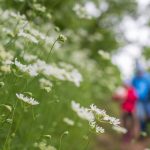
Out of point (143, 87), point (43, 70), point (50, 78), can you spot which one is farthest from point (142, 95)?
point (43, 70)

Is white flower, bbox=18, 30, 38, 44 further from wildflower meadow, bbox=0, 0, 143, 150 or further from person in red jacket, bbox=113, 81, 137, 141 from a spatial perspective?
person in red jacket, bbox=113, 81, 137, 141

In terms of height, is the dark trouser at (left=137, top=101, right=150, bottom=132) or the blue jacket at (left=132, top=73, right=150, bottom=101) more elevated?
the blue jacket at (left=132, top=73, right=150, bottom=101)

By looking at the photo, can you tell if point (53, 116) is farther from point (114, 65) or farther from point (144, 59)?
point (144, 59)

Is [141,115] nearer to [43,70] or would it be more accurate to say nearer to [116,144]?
[116,144]

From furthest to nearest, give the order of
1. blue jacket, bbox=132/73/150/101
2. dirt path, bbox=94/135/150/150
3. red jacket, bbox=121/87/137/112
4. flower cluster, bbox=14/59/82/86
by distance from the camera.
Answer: red jacket, bbox=121/87/137/112 < blue jacket, bbox=132/73/150/101 < dirt path, bbox=94/135/150/150 < flower cluster, bbox=14/59/82/86

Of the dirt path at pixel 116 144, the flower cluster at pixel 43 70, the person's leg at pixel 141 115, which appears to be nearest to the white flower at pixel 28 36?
the flower cluster at pixel 43 70

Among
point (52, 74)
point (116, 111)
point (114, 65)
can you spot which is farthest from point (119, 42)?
point (52, 74)

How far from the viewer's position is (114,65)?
13.3 m

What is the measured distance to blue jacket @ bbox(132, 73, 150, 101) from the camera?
9148mm

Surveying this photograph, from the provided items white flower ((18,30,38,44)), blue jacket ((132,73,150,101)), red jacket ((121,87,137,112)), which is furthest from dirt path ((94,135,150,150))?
white flower ((18,30,38,44))

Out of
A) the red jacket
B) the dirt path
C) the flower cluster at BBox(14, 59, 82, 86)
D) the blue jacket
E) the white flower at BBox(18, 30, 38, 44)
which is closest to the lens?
the flower cluster at BBox(14, 59, 82, 86)

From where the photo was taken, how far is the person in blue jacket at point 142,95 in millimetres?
9188

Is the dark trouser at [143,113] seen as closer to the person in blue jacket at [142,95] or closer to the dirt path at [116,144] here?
the person in blue jacket at [142,95]

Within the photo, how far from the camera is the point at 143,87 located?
9.18m
